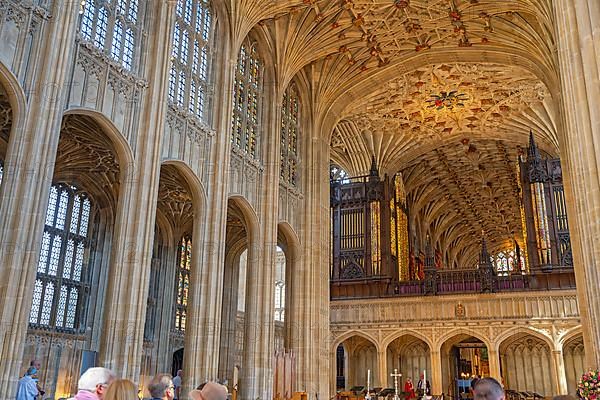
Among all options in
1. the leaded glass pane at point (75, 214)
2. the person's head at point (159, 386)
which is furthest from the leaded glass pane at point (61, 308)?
the person's head at point (159, 386)

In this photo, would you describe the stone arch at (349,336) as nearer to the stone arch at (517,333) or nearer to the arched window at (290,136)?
the stone arch at (517,333)

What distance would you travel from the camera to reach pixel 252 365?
17156mm

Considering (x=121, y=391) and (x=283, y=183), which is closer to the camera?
(x=121, y=391)

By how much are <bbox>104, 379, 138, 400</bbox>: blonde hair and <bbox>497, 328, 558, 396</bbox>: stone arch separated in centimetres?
2444

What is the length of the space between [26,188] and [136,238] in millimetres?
3111

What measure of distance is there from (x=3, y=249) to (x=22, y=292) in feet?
2.54

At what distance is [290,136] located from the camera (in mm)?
21922

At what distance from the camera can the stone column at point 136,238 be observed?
11531 mm

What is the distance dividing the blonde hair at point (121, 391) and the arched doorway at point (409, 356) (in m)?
25.1

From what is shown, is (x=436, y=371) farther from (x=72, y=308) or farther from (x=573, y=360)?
(x=72, y=308)

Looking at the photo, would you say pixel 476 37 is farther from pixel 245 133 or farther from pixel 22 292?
pixel 22 292

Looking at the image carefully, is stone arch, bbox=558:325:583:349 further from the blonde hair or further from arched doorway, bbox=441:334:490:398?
the blonde hair

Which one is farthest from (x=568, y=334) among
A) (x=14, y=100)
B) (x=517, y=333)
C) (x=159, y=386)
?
(x=159, y=386)

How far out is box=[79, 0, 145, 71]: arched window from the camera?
40.3ft
